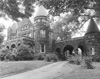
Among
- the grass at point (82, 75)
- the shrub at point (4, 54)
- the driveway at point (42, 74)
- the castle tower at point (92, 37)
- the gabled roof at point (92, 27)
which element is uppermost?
the gabled roof at point (92, 27)

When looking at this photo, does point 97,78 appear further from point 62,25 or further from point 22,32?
point 22,32

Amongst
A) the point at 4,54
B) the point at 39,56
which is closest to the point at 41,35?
the point at 39,56

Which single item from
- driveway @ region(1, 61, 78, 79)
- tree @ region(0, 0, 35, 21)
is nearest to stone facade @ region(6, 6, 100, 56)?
driveway @ region(1, 61, 78, 79)

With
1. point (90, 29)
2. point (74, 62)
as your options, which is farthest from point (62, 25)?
point (90, 29)

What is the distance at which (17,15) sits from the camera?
7637 mm

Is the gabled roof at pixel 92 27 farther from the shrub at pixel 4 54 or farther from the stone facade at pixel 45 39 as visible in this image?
the shrub at pixel 4 54

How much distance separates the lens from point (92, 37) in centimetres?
2281

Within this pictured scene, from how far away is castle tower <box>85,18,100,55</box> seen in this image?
2214 centimetres

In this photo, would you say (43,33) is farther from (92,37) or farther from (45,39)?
(92,37)

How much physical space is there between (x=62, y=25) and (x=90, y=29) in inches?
333

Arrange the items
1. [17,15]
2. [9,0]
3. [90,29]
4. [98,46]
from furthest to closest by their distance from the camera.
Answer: [90,29]
[98,46]
[17,15]
[9,0]

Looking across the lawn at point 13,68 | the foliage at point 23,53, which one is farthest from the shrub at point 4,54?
the lawn at point 13,68

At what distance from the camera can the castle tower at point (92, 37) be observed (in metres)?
22.1

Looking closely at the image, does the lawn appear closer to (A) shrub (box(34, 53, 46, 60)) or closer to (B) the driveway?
(B) the driveway
